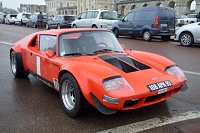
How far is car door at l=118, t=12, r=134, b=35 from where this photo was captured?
45.4 feet

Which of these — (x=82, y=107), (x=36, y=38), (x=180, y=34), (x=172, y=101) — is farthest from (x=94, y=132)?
(x=180, y=34)

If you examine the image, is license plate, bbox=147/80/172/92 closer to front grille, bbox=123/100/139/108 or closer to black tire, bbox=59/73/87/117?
front grille, bbox=123/100/139/108

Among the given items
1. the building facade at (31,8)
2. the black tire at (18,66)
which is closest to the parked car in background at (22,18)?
the black tire at (18,66)

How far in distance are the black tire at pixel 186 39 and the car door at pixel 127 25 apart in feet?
11.8

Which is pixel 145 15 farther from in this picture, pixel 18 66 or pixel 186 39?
pixel 18 66

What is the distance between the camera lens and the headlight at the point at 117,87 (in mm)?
2779

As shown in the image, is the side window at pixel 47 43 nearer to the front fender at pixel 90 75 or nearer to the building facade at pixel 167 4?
A: the front fender at pixel 90 75

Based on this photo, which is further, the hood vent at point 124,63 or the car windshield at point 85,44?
the car windshield at point 85,44

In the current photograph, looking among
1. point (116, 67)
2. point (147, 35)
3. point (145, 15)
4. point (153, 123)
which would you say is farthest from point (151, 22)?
point (153, 123)

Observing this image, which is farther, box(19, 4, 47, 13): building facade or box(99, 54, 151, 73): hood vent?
box(19, 4, 47, 13): building facade

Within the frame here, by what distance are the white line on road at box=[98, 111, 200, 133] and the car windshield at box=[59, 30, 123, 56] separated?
147 cm

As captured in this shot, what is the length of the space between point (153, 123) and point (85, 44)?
1.79m

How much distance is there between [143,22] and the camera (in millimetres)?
13023

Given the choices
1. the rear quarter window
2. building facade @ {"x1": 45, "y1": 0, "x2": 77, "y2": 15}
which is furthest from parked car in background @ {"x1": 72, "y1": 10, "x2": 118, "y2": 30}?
building facade @ {"x1": 45, "y1": 0, "x2": 77, "y2": 15}
